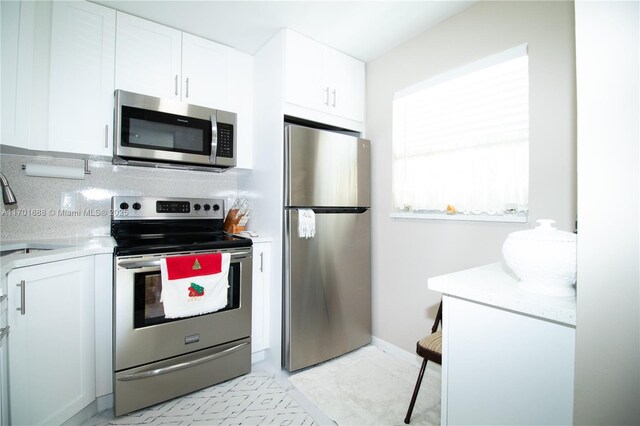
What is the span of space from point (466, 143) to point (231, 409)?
2.16m

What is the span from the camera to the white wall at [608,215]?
50 centimetres

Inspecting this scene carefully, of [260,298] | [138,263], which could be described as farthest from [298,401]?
[138,263]

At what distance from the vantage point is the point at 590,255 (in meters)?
0.57

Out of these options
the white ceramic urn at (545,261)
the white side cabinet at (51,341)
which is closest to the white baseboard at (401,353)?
the white ceramic urn at (545,261)

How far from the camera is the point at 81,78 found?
5.81 ft

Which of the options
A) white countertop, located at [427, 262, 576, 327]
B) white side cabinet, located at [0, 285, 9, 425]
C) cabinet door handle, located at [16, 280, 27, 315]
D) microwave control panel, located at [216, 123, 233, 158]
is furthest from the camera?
microwave control panel, located at [216, 123, 233, 158]

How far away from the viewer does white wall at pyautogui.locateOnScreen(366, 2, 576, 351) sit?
1.46 metres

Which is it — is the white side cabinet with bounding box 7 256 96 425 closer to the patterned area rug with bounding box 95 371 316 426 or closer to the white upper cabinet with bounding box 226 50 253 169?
the patterned area rug with bounding box 95 371 316 426

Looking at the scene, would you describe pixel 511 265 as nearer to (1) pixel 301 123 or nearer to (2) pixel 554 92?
(2) pixel 554 92

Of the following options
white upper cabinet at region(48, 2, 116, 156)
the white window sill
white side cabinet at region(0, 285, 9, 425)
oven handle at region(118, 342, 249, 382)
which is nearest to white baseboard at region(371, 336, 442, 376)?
the white window sill

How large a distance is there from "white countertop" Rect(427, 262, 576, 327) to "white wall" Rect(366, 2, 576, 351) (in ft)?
2.49

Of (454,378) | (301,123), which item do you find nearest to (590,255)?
(454,378)

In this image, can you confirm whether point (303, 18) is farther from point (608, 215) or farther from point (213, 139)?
point (608, 215)

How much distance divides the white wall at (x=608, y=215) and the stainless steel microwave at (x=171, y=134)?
81.2 inches
